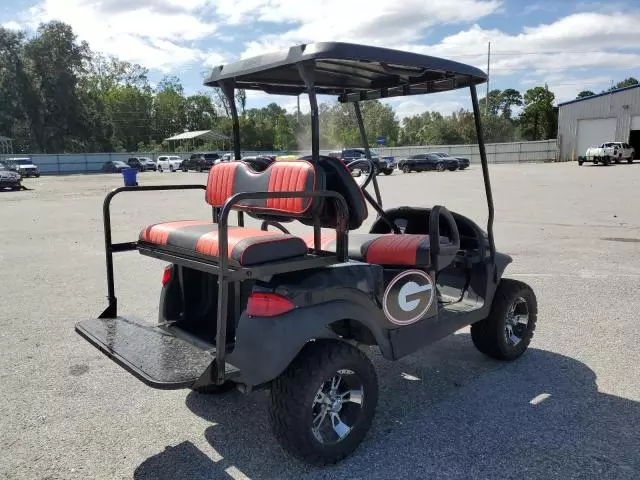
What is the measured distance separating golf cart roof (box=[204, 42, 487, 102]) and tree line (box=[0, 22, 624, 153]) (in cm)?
4013

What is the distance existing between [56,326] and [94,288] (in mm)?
1368

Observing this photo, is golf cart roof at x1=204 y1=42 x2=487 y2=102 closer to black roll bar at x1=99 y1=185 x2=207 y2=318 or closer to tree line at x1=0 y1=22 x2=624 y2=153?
black roll bar at x1=99 y1=185 x2=207 y2=318

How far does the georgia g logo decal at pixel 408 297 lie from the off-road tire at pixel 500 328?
2.51ft

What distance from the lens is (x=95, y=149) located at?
63.0 m

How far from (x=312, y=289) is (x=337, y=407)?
649mm

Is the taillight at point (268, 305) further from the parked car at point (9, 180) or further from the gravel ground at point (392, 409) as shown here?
the parked car at point (9, 180)

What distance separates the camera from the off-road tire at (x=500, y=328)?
3.79 meters

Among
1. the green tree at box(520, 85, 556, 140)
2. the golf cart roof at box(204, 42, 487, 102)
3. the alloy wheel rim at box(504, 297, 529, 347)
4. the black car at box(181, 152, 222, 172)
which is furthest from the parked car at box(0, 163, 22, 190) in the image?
the green tree at box(520, 85, 556, 140)

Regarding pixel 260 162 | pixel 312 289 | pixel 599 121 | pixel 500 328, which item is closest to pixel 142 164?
pixel 599 121

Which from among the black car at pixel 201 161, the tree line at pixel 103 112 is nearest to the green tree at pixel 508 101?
the tree line at pixel 103 112

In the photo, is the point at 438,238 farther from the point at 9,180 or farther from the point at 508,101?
the point at 508,101

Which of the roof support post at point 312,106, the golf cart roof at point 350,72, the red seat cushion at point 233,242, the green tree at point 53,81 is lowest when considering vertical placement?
the red seat cushion at point 233,242

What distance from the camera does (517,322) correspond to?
4.02 meters

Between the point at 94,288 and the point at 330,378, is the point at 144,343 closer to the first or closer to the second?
the point at 330,378
